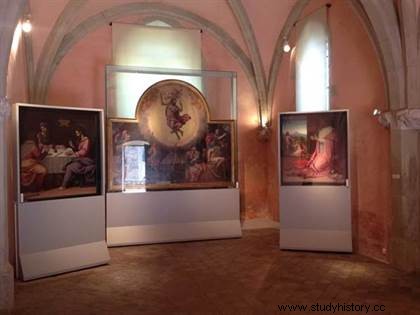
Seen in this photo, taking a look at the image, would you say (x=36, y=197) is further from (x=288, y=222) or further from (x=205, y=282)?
(x=288, y=222)

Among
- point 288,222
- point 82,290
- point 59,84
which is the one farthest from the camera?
point 59,84

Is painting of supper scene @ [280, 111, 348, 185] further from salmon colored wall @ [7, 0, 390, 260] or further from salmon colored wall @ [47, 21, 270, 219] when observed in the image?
salmon colored wall @ [47, 21, 270, 219]

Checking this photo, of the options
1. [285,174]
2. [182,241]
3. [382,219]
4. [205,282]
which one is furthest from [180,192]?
[382,219]

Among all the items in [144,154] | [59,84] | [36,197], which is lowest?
[36,197]

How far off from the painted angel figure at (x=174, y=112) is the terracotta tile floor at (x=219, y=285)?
3.00m

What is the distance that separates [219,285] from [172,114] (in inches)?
186

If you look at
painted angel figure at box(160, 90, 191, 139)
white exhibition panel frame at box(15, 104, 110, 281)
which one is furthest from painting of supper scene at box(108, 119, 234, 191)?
white exhibition panel frame at box(15, 104, 110, 281)

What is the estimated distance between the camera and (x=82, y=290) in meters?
6.19

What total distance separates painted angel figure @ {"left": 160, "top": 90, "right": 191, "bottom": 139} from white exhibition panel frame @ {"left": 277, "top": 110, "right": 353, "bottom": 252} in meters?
2.89

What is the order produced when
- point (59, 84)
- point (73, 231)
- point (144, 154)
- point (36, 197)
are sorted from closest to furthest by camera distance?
point (36, 197), point (73, 231), point (144, 154), point (59, 84)

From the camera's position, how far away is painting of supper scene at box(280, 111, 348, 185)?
8148 millimetres

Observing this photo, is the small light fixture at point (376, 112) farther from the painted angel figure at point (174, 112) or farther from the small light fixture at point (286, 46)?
the painted angel figure at point (174, 112)

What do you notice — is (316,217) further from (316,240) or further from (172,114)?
(172,114)

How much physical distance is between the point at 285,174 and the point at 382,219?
2.01m
